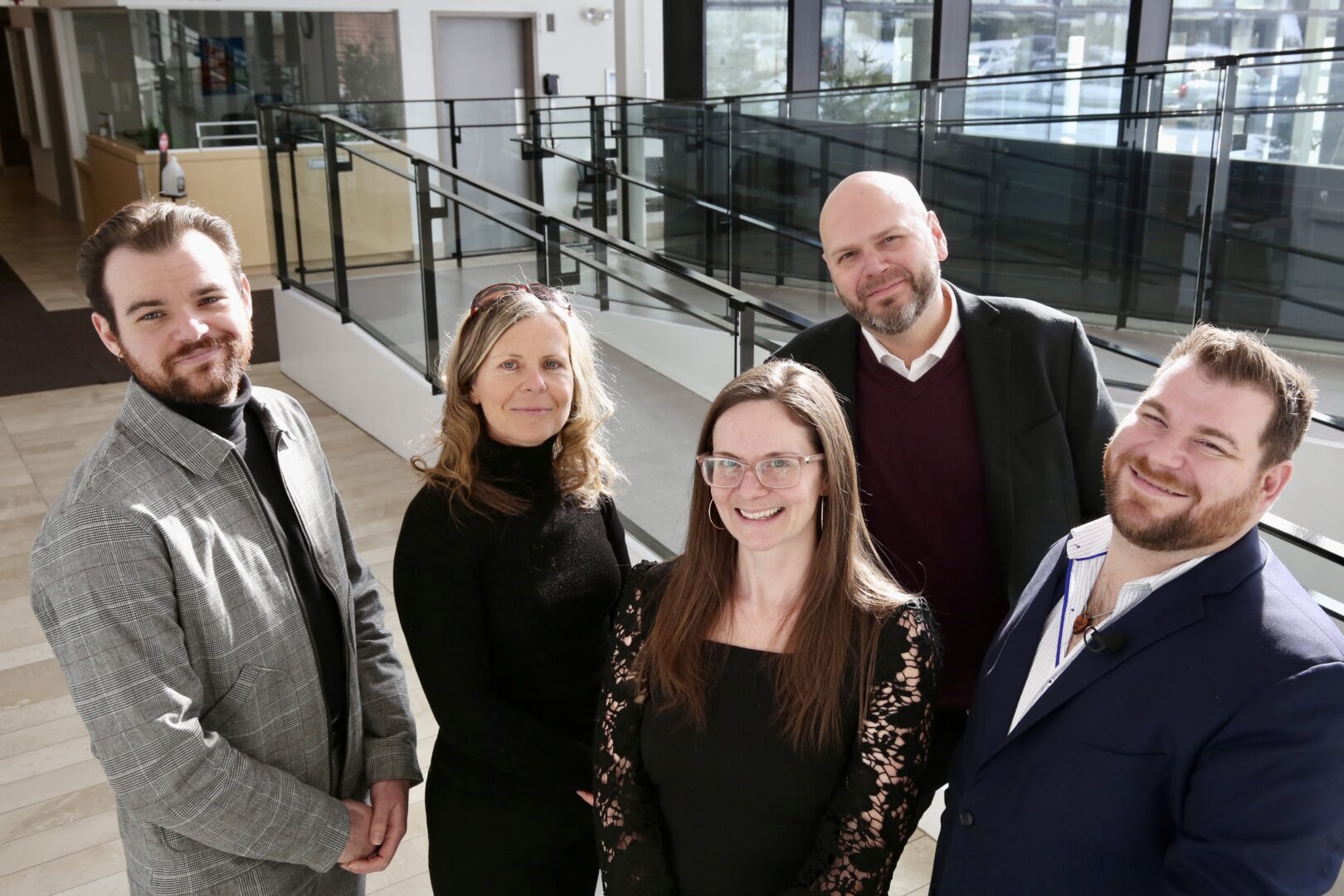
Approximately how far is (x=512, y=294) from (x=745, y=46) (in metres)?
9.21

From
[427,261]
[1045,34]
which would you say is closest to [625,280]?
[427,261]

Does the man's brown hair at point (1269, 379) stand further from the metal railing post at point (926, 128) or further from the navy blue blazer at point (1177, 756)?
the metal railing post at point (926, 128)

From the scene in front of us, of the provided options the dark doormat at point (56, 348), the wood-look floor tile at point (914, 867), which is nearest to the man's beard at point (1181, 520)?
the wood-look floor tile at point (914, 867)

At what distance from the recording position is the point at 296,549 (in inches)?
69.6

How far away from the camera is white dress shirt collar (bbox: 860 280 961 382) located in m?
2.00

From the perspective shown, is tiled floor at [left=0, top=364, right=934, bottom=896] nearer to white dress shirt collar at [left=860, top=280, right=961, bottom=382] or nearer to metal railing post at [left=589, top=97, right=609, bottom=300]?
white dress shirt collar at [left=860, top=280, right=961, bottom=382]

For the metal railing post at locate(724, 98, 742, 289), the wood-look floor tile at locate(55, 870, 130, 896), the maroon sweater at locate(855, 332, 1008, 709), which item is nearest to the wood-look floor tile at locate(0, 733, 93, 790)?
the wood-look floor tile at locate(55, 870, 130, 896)

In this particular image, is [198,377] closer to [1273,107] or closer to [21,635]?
[21,635]

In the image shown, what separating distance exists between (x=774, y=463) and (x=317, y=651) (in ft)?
2.63

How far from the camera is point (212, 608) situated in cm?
156

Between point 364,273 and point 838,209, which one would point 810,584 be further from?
point 364,273

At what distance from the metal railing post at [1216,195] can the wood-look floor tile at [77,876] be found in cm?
508

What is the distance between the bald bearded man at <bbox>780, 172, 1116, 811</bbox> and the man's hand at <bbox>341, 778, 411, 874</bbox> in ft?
3.07

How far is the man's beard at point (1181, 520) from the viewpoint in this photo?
1298mm
